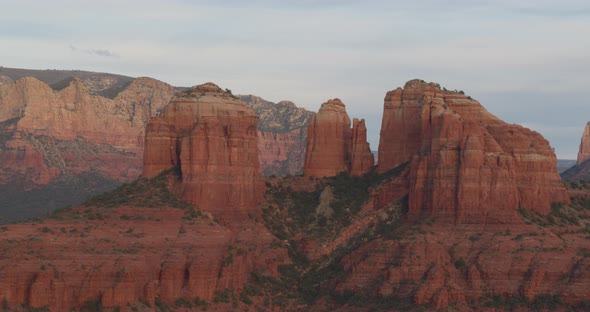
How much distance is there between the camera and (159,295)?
125m

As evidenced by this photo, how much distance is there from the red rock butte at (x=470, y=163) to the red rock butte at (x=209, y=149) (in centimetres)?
1310

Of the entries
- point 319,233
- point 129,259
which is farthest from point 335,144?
point 129,259

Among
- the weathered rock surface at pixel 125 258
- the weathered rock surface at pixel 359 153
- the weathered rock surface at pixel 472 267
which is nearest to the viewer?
the weathered rock surface at pixel 125 258

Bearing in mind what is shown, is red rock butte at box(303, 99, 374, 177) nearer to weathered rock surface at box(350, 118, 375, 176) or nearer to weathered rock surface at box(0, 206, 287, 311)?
weathered rock surface at box(350, 118, 375, 176)

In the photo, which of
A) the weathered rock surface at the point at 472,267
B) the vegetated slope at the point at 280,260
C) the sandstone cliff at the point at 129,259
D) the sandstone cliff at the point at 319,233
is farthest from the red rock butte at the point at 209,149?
the weathered rock surface at the point at 472,267

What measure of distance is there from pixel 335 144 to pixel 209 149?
17.6 metres

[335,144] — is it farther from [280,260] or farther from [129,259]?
[129,259]

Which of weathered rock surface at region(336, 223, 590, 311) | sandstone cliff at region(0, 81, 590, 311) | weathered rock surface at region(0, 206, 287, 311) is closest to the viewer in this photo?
weathered rock surface at region(0, 206, 287, 311)

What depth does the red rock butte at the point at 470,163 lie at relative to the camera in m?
132

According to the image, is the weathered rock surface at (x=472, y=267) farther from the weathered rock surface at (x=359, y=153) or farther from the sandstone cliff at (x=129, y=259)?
the weathered rock surface at (x=359, y=153)

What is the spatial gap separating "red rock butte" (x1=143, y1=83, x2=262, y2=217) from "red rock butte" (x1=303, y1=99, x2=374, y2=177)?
9470 millimetres

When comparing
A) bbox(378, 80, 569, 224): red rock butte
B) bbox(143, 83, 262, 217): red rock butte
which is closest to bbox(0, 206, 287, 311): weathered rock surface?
bbox(143, 83, 262, 217): red rock butte

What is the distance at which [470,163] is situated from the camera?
433ft

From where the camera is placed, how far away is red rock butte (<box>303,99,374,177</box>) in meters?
151
